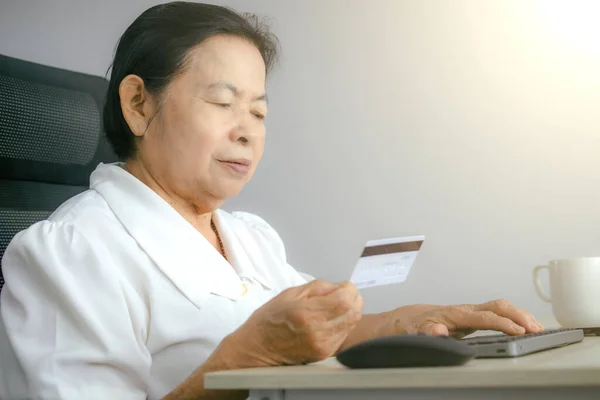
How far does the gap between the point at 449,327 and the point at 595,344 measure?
18 centimetres

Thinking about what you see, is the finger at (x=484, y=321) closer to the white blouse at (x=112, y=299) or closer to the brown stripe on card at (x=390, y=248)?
the brown stripe on card at (x=390, y=248)

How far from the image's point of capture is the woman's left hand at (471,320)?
0.90m

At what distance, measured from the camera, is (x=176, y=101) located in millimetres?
1128

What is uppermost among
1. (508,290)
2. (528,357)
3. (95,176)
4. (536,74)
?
(536,74)

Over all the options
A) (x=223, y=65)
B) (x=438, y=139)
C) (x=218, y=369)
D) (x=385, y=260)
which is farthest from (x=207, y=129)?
(x=438, y=139)

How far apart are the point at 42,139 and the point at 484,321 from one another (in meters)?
0.77

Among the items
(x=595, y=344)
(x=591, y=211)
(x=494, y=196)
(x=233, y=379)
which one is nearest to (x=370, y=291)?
(x=494, y=196)

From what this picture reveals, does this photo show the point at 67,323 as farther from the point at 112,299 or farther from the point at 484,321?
the point at 484,321

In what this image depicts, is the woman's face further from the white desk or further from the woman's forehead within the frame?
the white desk

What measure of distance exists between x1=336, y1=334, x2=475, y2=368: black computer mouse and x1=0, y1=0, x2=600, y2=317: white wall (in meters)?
1.02

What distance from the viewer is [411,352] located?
23.3 inches

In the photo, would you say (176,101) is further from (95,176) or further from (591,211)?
(591,211)

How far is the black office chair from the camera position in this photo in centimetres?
121

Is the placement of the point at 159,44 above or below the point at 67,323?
above
